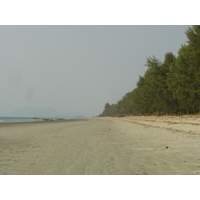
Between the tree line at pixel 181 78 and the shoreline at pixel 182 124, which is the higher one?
the tree line at pixel 181 78

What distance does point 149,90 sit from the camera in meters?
43.9

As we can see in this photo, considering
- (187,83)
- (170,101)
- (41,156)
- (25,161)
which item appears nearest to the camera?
(25,161)

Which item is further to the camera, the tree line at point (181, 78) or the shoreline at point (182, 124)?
the tree line at point (181, 78)

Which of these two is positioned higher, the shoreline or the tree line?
the tree line

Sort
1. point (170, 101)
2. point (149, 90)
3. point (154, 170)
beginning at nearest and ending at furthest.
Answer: point (154, 170) → point (170, 101) → point (149, 90)

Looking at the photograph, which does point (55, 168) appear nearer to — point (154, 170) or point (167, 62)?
point (154, 170)

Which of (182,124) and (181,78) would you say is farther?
(181,78)

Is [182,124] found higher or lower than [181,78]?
lower

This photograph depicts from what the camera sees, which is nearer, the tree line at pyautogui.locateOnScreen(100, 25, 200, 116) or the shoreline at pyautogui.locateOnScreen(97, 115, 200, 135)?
the shoreline at pyautogui.locateOnScreen(97, 115, 200, 135)

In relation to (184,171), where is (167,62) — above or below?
above

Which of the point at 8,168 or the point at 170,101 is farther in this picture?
the point at 170,101

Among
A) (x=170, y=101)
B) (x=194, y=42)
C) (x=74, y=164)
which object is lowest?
(x=74, y=164)
